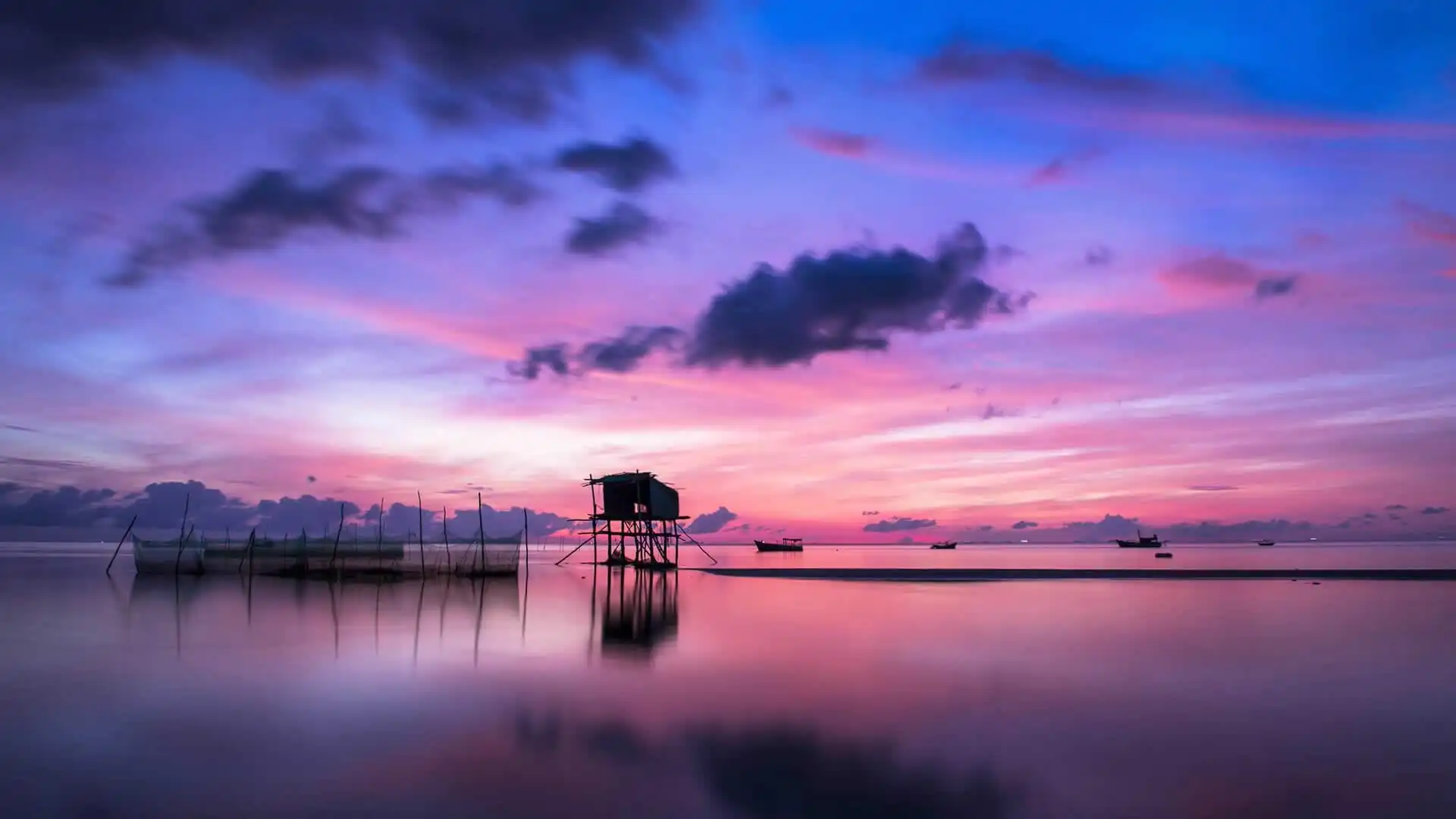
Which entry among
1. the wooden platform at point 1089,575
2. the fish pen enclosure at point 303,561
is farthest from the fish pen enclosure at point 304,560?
the wooden platform at point 1089,575

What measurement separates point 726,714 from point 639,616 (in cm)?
2018

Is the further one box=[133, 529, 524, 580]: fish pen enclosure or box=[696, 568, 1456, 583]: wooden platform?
box=[696, 568, 1456, 583]: wooden platform

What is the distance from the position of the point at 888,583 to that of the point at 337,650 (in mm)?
40036

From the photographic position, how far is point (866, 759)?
13.9m

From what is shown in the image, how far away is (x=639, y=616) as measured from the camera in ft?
121

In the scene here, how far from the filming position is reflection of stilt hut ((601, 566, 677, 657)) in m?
28.0

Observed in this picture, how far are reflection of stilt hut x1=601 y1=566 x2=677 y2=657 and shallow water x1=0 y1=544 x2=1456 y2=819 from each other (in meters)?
0.38

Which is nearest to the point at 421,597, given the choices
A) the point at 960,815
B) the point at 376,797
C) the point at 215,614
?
the point at 215,614

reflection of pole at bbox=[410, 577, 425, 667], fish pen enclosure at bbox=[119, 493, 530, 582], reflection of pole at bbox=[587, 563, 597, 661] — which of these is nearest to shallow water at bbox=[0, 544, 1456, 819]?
reflection of pole at bbox=[410, 577, 425, 667]

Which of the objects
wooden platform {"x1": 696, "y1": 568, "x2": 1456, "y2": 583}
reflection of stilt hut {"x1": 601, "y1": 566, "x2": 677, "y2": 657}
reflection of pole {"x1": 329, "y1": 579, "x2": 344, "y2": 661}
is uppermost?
reflection of pole {"x1": 329, "y1": 579, "x2": 344, "y2": 661}

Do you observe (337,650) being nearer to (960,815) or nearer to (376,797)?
(376,797)

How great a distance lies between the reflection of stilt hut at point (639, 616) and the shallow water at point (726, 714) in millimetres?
376

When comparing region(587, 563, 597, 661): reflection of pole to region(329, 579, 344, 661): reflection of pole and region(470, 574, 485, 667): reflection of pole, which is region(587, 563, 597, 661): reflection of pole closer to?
region(470, 574, 485, 667): reflection of pole

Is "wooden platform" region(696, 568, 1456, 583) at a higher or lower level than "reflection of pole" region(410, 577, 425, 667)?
lower
